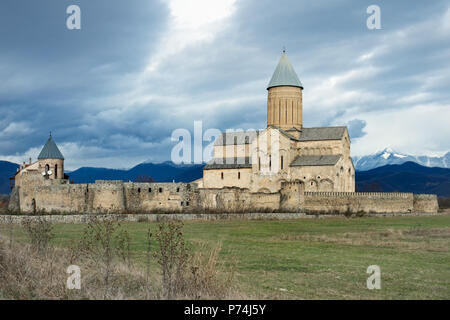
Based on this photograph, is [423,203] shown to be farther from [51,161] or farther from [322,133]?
[51,161]

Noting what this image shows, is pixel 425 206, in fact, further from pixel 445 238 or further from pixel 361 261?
pixel 361 261

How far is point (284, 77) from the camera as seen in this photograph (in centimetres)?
5134

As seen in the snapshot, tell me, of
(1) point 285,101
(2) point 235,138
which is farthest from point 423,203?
(2) point 235,138

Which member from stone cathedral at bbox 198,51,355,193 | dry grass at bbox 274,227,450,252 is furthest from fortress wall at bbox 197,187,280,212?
dry grass at bbox 274,227,450,252

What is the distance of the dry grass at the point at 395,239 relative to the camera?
17672mm

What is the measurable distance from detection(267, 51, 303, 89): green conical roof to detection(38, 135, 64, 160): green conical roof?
826 inches

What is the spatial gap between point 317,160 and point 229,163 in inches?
311

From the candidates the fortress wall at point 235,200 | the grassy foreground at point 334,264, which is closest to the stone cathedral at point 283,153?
the fortress wall at point 235,200

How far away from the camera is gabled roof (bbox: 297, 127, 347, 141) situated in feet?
160

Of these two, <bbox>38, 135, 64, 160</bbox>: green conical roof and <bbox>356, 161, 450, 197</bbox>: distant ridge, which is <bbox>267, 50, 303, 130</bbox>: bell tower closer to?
<bbox>38, 135, 64, 160</bbox>: green conical roof

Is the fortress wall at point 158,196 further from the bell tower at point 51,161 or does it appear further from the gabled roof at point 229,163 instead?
the gabled roof at point 229,163
